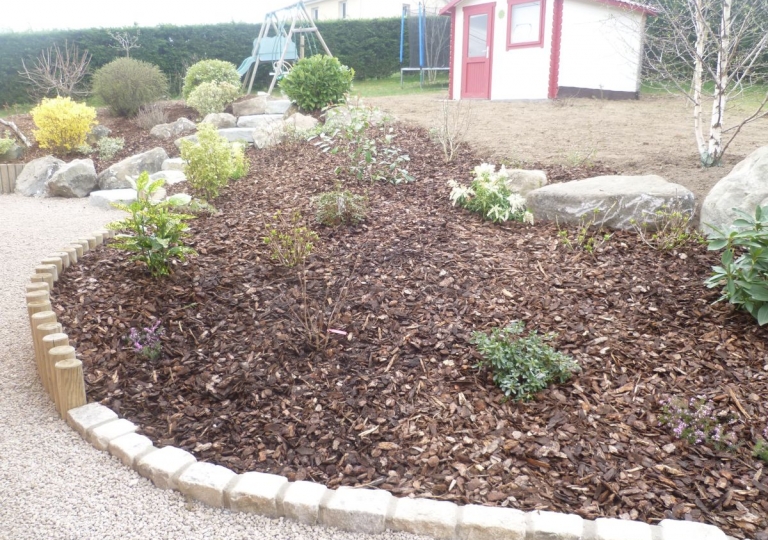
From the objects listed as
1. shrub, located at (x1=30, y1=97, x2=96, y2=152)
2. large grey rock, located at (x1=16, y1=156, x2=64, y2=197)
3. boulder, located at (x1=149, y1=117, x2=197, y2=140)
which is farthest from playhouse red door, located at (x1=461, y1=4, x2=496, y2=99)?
large grey rock, located at (x1=16, y1=156, x2=64, y2=197)

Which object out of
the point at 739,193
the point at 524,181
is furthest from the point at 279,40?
the point at 739,193

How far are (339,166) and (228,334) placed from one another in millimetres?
3047

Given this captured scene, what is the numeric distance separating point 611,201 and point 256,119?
6724mm

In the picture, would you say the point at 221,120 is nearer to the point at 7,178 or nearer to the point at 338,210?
the point at 7,178

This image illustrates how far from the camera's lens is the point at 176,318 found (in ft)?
11.2

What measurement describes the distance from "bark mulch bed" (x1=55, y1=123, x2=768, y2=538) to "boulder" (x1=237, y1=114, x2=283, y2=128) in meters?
Result: 5.22

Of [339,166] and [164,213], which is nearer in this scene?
[164,213]

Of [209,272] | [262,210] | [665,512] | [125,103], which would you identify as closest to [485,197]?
[262,210]

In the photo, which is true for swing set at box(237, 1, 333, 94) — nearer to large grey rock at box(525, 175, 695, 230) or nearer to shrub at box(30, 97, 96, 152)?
shrub at box(30, 97, 96, 152)

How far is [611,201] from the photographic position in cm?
439

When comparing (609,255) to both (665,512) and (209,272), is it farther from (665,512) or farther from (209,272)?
(209,272)

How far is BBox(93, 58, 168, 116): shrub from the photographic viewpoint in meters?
10.7

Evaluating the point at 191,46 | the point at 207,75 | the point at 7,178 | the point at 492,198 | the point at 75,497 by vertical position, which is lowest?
the point at 75,497

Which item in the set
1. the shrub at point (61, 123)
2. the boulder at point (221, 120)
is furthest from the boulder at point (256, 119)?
the shrub at point (61, 123)
